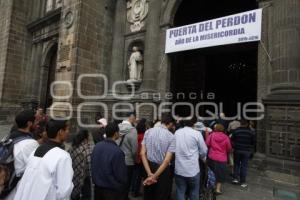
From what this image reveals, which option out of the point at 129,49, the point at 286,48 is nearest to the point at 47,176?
the point at 286,48

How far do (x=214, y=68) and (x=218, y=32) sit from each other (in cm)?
544

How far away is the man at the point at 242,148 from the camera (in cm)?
572

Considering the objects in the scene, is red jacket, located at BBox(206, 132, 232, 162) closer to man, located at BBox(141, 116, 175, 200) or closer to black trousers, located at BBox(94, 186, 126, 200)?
man, located at BBox(141, 116, 175, 200)

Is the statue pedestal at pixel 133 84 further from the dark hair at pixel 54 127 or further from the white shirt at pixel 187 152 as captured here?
the dark hair at pixel 54 127

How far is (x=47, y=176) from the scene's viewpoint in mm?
2076

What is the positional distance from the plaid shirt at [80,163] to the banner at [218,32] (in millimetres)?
5743

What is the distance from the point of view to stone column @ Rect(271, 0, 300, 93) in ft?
21.1

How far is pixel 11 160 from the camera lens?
2381 mm

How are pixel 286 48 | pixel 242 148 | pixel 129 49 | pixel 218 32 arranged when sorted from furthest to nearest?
pixel 129 49 < pixel 218 32 < pixel 286 48 < pixel 242 148

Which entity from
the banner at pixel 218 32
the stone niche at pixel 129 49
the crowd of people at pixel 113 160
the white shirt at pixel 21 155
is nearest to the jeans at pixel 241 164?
the crowd of people at pixel 113 160

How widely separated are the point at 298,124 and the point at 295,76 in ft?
4.00

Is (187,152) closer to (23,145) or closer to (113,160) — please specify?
(113,160)

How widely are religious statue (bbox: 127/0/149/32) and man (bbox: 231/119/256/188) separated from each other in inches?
271

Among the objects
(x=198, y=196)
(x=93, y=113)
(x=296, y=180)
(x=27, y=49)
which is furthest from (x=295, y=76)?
(x=27, y=49)
